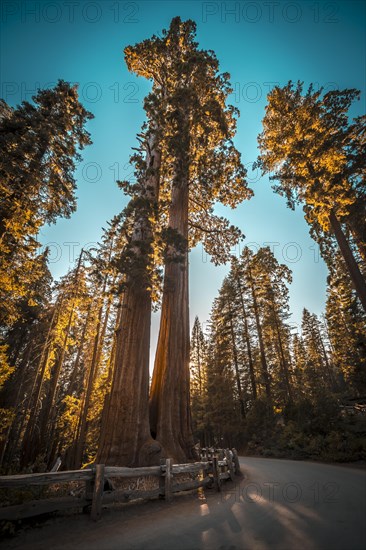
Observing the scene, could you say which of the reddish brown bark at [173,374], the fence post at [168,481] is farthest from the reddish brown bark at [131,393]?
the fence post at [168,481]

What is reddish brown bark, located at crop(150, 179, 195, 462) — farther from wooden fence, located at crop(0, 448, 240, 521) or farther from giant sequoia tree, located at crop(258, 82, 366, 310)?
giant sequoia tree, located at crop(258, 82, 366, 310)

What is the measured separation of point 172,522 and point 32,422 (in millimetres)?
14319

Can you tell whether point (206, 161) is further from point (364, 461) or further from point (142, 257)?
point (364, 461)

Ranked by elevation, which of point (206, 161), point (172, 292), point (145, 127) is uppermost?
point (145, 127)

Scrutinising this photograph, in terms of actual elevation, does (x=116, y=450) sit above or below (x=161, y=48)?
below

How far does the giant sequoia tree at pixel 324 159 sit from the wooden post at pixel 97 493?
13.1 m

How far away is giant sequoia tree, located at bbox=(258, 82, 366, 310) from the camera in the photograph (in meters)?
12.9

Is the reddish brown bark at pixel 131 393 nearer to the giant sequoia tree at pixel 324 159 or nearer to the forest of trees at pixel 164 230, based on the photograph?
the forest of trees at pixel 164 230

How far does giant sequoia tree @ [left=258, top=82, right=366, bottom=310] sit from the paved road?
33.3ft

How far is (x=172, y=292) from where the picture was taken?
10031 millimetres

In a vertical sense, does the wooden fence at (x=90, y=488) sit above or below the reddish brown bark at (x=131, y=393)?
below

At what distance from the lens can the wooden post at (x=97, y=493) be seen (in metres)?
4.51

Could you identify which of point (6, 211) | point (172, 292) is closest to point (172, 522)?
point (172, 292)

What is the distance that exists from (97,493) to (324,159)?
16.0 m
